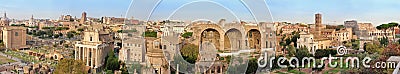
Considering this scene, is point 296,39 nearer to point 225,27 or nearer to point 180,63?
point 225,27

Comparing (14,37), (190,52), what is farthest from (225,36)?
(14,37)

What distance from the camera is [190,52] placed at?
4523mm

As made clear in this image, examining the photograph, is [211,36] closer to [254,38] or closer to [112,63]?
[254,38]

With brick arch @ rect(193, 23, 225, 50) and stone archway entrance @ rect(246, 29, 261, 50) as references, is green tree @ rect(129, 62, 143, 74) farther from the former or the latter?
stone archway entrance @ rect(246, 29, 261, 50)

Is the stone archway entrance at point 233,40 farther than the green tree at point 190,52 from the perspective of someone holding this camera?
Yes

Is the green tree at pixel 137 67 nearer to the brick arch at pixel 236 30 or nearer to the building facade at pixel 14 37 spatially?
the brick arch at pixel 236 30

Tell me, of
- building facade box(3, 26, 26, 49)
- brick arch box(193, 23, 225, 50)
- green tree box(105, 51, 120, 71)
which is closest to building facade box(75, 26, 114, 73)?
green tree box(105, 51, 120, 71)

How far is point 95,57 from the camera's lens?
516cm

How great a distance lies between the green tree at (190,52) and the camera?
14.3ft

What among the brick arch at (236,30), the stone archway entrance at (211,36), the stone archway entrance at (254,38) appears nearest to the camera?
the brick arch at (236,30)

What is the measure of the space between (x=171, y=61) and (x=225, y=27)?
134 cm

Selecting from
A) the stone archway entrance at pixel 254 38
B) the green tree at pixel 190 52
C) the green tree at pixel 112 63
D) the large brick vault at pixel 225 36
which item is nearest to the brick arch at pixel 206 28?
the large brick vault at pixel 225 36

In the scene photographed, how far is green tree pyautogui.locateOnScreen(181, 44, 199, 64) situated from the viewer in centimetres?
434

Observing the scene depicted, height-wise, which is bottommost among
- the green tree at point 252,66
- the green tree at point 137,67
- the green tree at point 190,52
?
the green tree at point 252,66
